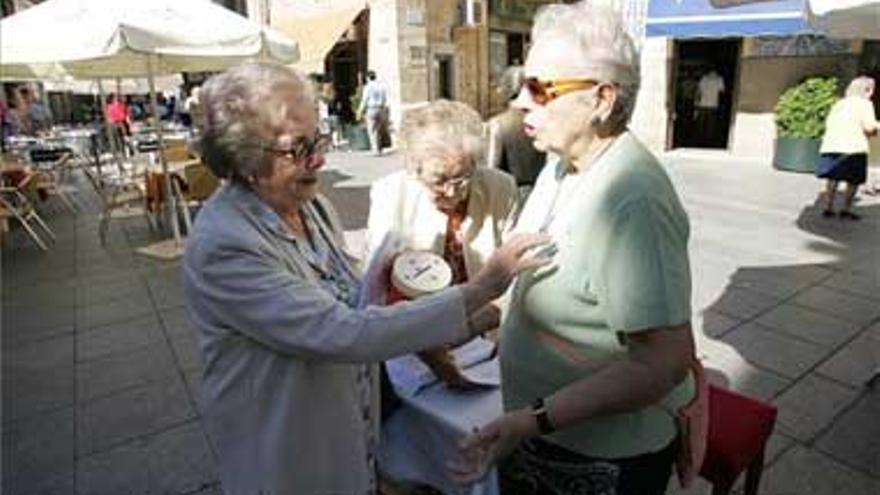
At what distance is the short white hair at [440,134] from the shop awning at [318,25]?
14.2 metres

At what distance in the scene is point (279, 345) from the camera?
5.04ft

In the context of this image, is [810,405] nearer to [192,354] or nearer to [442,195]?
[442,195]

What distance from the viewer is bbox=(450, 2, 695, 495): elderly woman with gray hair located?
1312mm

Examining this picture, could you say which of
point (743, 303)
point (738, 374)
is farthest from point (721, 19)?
point (738, 374)

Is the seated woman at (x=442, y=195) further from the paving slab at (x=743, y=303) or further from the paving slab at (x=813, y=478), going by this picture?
the paving slab at (x=743, y=303)

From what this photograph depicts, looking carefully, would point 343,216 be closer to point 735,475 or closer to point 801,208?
point 801,208

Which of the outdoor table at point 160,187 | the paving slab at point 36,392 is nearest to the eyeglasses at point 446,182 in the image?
the paving slab at point 36,392

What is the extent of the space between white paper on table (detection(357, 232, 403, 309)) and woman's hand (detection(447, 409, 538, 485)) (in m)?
0.62

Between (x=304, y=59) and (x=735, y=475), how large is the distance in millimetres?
16324

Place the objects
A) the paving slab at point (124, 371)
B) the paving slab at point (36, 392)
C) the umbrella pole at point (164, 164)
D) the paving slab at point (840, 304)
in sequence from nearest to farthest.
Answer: the paving slab at point (36, 392), the paving slab at point (124, 371), the paving slab at point (840, 304), the umbrella pole at point (164, 164)

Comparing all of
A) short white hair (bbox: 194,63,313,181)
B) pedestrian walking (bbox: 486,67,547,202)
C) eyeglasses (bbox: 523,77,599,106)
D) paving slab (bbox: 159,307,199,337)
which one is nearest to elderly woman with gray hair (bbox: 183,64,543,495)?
short white hair (bbox: 194,63,313,181)

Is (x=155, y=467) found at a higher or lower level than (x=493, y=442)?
lower

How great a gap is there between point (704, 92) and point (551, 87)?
11803 mm

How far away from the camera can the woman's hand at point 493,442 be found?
1483 mm
